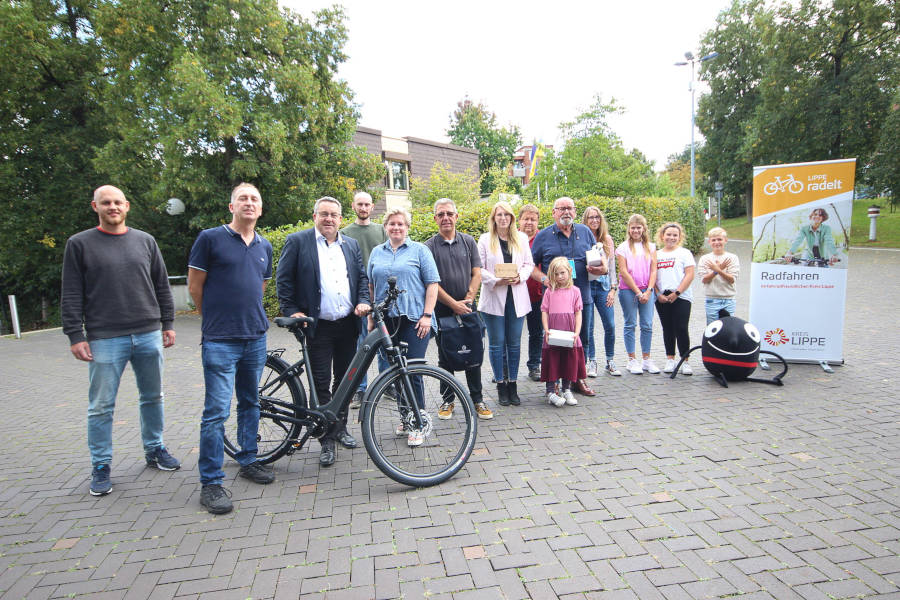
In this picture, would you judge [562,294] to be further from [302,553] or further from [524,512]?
[302,553]

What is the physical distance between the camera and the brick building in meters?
26.9

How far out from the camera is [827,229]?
5922 millimetres

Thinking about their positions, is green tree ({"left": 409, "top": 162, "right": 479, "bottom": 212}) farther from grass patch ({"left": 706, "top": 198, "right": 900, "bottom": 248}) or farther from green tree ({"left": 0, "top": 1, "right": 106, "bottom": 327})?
grass patch ({"left": 706, "top": 198, "right": 900, "bottom": 248})

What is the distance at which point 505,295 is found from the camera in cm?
508

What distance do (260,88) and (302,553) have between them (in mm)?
15590

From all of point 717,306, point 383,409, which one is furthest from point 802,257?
point 383,409

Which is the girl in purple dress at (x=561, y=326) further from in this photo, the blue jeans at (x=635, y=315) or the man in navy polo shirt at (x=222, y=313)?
the man in navy polo shirt at (x=222, y=313)

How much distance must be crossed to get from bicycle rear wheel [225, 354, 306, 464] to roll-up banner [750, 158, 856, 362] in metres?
5.73

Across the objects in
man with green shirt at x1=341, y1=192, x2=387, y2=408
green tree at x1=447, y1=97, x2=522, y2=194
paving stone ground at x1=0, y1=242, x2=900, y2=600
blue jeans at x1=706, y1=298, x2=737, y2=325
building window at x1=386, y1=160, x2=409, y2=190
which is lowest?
paving stone ground at x1=0, y1=242, x2=900, y2=600

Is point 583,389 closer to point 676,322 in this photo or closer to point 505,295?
point 505,295

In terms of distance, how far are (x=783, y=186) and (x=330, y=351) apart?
5.79 meters

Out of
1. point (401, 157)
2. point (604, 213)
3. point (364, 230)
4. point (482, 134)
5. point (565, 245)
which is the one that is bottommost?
point (565, 245)

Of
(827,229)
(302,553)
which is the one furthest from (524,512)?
(827,229)

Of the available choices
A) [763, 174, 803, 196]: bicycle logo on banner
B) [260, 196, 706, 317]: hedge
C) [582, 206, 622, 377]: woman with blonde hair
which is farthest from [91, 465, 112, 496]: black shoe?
[763, 174, 803, 196]: bicycle logo on banner
